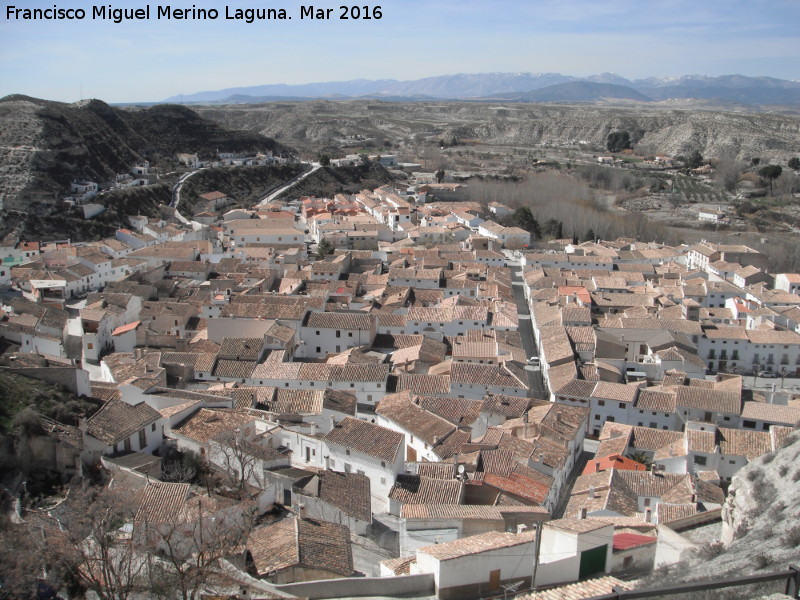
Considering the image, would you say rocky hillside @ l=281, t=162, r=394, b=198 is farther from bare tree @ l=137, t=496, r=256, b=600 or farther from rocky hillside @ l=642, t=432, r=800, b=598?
rocky hillside @ l=642, t=432, r=800, b=598

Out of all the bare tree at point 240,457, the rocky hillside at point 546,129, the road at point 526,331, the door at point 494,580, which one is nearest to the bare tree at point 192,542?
the bare tree at point 240,457

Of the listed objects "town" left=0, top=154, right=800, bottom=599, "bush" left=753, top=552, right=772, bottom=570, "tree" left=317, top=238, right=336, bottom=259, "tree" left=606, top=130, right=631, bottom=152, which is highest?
"tree" left=606, top=130, right=631, bottom=152

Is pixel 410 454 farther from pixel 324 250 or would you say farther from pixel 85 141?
pixel 85 141

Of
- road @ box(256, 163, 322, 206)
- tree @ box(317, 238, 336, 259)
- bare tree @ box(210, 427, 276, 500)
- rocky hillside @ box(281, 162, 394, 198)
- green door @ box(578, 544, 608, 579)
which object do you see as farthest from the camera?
rocky hillside @ box(281, 162, 394, 198)

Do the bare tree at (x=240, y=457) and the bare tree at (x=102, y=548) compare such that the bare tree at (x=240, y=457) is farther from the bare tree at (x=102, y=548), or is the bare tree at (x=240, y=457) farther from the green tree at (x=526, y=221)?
the green tree at (x=526, y=221)

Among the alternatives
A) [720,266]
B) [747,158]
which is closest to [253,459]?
[720,266]

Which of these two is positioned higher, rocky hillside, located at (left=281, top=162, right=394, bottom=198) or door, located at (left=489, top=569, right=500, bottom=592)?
rocky hillside, located at (left=281, top=162, right=394, bottom=198)

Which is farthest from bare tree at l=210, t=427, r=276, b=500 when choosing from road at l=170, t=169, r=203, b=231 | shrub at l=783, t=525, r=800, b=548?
road at l=170, t=169, r=203, b=231
